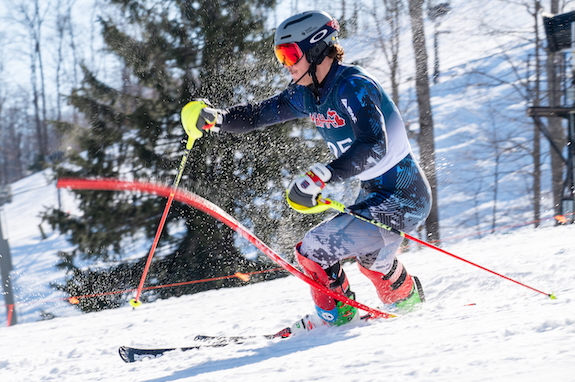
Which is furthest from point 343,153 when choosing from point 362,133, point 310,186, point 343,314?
point 343,314

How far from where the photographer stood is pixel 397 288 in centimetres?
308

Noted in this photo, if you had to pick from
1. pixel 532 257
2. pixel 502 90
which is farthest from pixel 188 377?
pixel 502 90

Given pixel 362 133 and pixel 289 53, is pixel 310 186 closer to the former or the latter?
pixel 362 133

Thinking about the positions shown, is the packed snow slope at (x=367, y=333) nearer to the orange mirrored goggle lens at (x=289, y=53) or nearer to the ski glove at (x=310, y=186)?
the ski glove at (x=310, y=186)

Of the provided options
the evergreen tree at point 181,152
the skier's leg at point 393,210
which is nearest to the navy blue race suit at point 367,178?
the skier's leg at point 393,210

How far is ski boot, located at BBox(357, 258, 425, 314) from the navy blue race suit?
0.22 ft

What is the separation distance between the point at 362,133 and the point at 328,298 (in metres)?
0.93

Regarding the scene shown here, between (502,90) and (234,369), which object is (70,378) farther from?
(502,90)

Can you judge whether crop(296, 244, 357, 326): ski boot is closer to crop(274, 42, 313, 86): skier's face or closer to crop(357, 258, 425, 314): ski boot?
crop(357, 258, 425, 314): ski boot

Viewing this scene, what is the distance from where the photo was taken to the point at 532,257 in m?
4.13

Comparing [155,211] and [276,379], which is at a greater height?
[276,379]

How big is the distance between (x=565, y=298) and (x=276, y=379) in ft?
4.93

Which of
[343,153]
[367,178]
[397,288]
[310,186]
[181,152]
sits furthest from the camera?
[181,152]

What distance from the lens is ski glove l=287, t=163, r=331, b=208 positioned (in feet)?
7.97
